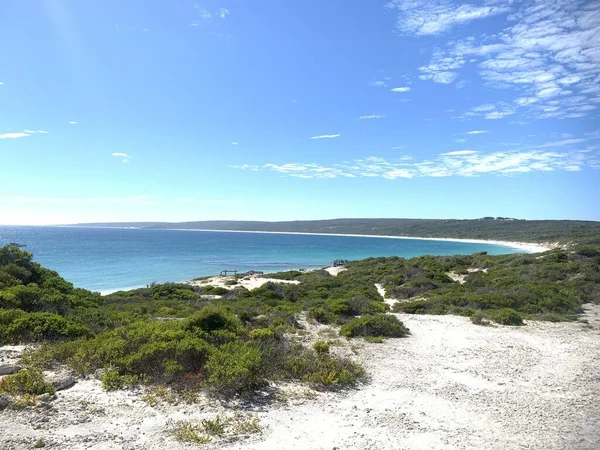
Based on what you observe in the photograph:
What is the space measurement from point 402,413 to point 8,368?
7236 mm

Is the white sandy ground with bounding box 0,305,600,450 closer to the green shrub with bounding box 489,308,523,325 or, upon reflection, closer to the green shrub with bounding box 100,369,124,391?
the green shrub with bounding box 100,369,124,391

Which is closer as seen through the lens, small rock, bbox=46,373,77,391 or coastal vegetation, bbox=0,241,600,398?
small rock, bbox=46,373,77,391

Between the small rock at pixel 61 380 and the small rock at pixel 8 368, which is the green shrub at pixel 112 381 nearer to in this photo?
the small rock at pixel 61 380

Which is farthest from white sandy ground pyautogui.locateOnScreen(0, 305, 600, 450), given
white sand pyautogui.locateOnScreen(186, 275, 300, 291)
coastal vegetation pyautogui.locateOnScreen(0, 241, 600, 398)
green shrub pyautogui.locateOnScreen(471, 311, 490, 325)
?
white sand pyautogui.locateOnScreen(186, 275, 300, 291)

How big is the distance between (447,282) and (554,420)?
68.6 ft

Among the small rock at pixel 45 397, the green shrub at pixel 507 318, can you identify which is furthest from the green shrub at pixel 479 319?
the small rock at pixel 45 397

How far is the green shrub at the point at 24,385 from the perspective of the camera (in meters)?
6.04

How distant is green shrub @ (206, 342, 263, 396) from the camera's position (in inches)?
266

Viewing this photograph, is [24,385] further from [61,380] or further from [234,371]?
[234,371]

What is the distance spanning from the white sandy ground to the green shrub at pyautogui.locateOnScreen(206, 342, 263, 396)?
0.41 metres

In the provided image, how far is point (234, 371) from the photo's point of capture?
683cm

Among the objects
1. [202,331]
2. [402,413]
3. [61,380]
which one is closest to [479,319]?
[402,413]

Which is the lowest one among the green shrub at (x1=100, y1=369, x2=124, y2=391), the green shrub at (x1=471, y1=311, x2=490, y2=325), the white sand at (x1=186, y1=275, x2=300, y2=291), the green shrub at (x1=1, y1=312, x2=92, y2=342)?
the white sand at (x1=186, y1=275, x2=300, y2=291)

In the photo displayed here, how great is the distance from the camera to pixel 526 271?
84.9 ft
